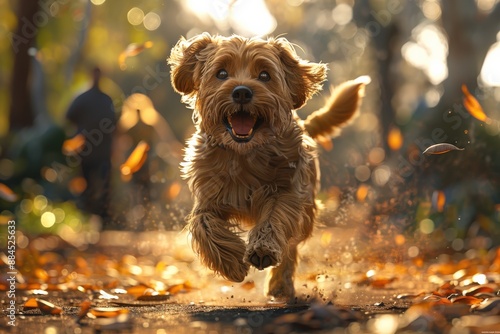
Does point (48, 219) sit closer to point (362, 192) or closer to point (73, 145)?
point (73, 145)

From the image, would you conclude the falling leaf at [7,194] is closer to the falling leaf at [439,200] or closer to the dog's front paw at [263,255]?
the falling leaf at [439,200]

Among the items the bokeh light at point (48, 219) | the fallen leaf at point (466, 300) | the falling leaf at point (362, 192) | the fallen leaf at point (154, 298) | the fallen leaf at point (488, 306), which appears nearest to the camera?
the fallen leaf at point (488, 306)

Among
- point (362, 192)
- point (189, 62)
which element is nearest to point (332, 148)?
point (362, 192)

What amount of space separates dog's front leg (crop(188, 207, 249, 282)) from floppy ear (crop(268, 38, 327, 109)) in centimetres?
113

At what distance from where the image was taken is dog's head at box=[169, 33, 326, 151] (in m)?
4.93

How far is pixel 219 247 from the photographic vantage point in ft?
16.4

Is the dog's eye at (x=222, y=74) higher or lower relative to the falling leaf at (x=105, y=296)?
higher

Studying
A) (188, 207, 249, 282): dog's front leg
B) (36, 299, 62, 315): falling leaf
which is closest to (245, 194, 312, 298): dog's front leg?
(188, 207, 249, 282): dog's front leg

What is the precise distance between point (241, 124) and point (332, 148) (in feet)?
23.6

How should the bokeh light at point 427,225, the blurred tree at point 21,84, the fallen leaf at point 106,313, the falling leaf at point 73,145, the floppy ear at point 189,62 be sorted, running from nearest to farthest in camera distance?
the fallen leaf at point 106,313 < the floppy ear at point 189,62 < the bokeh light at point 427,225 < the falling leaf at point 73,145 < the blurred tree at point 21,84

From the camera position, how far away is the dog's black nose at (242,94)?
15.9ft

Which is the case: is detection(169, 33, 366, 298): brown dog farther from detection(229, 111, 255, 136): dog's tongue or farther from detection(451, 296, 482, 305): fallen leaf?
detection(451, 296, 482, 305): fallen leaf

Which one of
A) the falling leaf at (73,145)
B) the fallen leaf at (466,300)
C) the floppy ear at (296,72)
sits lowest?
the fallen leaf at (466,300)

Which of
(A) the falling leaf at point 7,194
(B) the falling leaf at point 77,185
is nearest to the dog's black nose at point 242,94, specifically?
(A) the falling leaf at point 7,194
